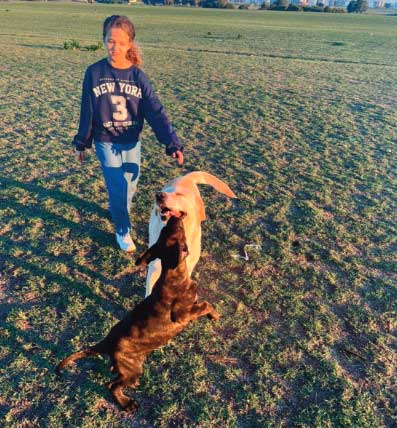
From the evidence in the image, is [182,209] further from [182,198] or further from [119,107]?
[119,107]

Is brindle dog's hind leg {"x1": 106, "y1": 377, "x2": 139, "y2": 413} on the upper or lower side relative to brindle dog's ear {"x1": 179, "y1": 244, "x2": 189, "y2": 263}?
lower

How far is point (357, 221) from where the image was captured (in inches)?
191

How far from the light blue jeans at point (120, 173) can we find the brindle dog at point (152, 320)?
1.63 meters

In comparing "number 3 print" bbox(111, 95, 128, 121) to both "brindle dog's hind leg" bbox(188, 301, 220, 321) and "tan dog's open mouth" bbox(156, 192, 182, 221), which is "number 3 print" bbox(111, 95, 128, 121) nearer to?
"tan dog's open mouth" bbox(156, 192, 182, 221)

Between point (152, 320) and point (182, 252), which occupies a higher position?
point (182, 252)

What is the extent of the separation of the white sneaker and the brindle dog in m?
1.66

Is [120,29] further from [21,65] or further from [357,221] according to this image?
[21,65]

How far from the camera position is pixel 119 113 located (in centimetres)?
363

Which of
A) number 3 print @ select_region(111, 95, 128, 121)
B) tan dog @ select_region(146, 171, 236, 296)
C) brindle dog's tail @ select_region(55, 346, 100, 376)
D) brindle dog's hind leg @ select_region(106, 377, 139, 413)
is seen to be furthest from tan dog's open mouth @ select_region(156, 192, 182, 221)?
number 3 print @ select_region(111, 95, 128, 121)

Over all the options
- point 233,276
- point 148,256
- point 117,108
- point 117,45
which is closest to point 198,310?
point 148,256

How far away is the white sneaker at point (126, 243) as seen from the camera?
4.14 meters

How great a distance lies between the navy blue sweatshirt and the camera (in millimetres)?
3467

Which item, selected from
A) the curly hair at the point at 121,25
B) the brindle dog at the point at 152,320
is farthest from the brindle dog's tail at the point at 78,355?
the curly hair at the point at 121,25

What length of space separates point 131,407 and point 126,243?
1916 mm
